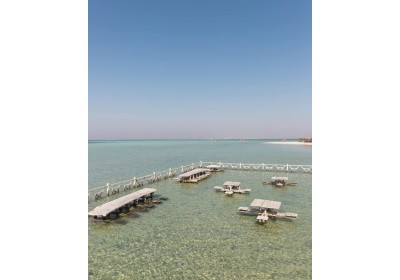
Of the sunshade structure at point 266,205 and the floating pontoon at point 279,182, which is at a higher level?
the sunshade structure at point 266,205

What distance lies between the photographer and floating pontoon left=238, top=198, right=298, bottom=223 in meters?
10.00

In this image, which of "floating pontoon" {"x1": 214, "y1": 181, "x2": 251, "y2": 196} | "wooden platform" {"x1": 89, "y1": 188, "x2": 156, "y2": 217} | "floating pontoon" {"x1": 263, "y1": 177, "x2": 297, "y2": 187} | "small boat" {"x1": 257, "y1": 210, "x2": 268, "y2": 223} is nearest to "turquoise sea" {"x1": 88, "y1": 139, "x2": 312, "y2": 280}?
"small boat" {"x1": 257, "y1": 210, "x2": 268, "y2": 223}

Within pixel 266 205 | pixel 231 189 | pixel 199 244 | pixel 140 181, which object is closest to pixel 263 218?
pixel 266 205

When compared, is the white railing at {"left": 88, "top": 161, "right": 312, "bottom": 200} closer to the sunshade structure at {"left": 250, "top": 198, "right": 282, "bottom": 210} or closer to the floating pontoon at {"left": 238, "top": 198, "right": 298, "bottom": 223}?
the floating pontoon at {"left": 238, "top": 198, "right": 298, "bottom": 223}

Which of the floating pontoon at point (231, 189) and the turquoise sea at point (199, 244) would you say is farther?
the floating pontoon at point (231, 189)

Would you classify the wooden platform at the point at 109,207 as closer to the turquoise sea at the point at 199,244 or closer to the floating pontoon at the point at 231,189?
the turquoise sea at the point at 199,244

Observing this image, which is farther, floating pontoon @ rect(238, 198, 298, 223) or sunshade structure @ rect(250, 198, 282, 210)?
sunshade structure @ rect(250, 198, 282, 210)

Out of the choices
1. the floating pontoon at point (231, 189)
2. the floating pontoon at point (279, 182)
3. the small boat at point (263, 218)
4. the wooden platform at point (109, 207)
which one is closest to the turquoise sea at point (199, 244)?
the small boat at point (263, 218)

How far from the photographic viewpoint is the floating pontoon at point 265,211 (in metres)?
10.00
